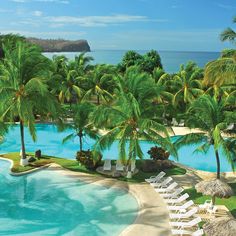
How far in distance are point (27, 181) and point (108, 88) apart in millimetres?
17386

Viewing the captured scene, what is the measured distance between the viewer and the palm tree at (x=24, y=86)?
18750mm

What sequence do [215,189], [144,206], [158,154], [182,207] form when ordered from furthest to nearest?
[158,154]
[144,206]
[182,207]
[215,189]

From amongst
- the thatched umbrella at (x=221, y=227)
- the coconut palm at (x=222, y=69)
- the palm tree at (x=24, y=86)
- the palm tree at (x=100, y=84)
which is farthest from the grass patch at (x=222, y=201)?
the palm tree at (x=100, y=84)

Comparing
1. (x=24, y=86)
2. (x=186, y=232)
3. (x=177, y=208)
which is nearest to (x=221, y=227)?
(x=186, y=232)

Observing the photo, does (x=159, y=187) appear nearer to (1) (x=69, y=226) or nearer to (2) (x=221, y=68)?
(1) (x=69, y=226)

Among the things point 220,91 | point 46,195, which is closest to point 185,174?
point 46,195

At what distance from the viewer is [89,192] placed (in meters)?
17.6

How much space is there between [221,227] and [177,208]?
304cm

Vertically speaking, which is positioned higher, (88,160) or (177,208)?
(88,160)

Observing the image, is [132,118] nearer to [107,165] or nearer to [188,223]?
[107,165]

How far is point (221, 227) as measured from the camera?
38.0 feet

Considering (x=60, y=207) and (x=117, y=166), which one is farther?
(x=117, y=166)

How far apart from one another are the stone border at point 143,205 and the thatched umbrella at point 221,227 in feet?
5.99

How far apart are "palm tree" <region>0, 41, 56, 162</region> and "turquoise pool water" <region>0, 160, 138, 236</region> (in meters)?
2.62
